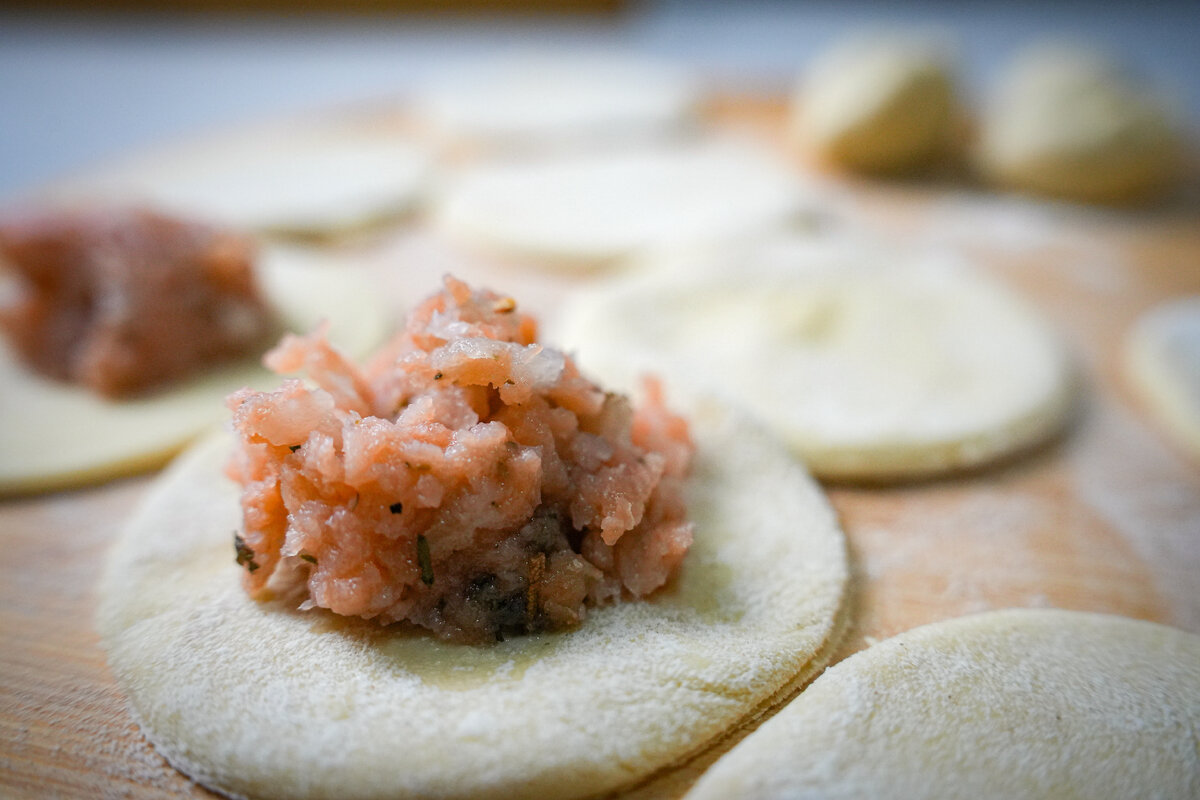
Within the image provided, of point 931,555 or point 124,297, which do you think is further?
point 124,297

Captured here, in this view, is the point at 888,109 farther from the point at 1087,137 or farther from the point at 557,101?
the point at 557,101

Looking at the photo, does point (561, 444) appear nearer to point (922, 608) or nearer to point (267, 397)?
point (267, 397)

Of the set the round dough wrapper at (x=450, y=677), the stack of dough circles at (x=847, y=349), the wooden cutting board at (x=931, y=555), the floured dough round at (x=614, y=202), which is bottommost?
the wooden cutting board at (x=931, y=555)

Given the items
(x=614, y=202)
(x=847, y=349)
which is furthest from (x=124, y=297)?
(x=847, y=349)

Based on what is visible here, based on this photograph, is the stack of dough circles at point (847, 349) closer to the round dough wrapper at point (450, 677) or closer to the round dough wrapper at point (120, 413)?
the round dough wrapper at point (450, 677)

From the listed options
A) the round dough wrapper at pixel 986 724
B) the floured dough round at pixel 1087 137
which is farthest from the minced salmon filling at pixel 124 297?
the floured dough round at pixel 1087 137

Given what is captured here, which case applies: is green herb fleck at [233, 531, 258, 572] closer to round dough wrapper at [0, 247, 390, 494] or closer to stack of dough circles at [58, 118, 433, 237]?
round dough wrapper at [0, 247, 390, 494]
